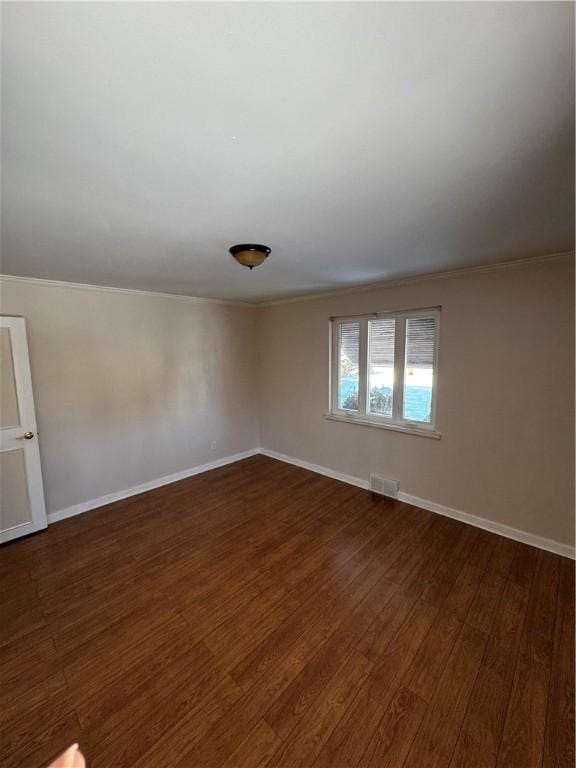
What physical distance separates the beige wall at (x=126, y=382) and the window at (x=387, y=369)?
5.52 ft

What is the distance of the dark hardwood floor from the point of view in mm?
1379

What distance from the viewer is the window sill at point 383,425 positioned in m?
3.23

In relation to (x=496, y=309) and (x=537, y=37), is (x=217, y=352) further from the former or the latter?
(x=537, y=37)

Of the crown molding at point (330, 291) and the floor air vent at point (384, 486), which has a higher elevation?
the crown molding at point (330, 291)

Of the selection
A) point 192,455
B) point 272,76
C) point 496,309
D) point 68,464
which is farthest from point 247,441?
point 272,76

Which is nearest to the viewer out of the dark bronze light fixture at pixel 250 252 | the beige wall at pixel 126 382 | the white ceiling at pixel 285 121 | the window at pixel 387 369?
the white ceiling at pixel 285 121

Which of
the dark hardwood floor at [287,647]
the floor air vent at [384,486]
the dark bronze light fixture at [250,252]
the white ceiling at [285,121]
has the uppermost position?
the white ceiling at [285,121]

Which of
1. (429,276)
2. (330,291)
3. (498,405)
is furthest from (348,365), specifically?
(498,405)

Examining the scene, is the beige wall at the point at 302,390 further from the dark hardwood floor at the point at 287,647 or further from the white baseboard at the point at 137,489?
the dark hardwood floor at the point at 287,647

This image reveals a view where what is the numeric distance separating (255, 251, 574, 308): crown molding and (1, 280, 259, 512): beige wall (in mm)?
1203

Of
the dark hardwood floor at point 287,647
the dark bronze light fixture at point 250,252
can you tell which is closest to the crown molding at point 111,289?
the dark bronze light fixture at point 250,252

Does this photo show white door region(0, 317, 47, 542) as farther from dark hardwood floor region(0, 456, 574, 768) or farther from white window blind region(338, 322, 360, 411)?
white window blind region(338, 322, 360, 411)

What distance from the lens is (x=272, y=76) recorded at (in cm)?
84

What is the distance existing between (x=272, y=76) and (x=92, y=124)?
61 centimetres
